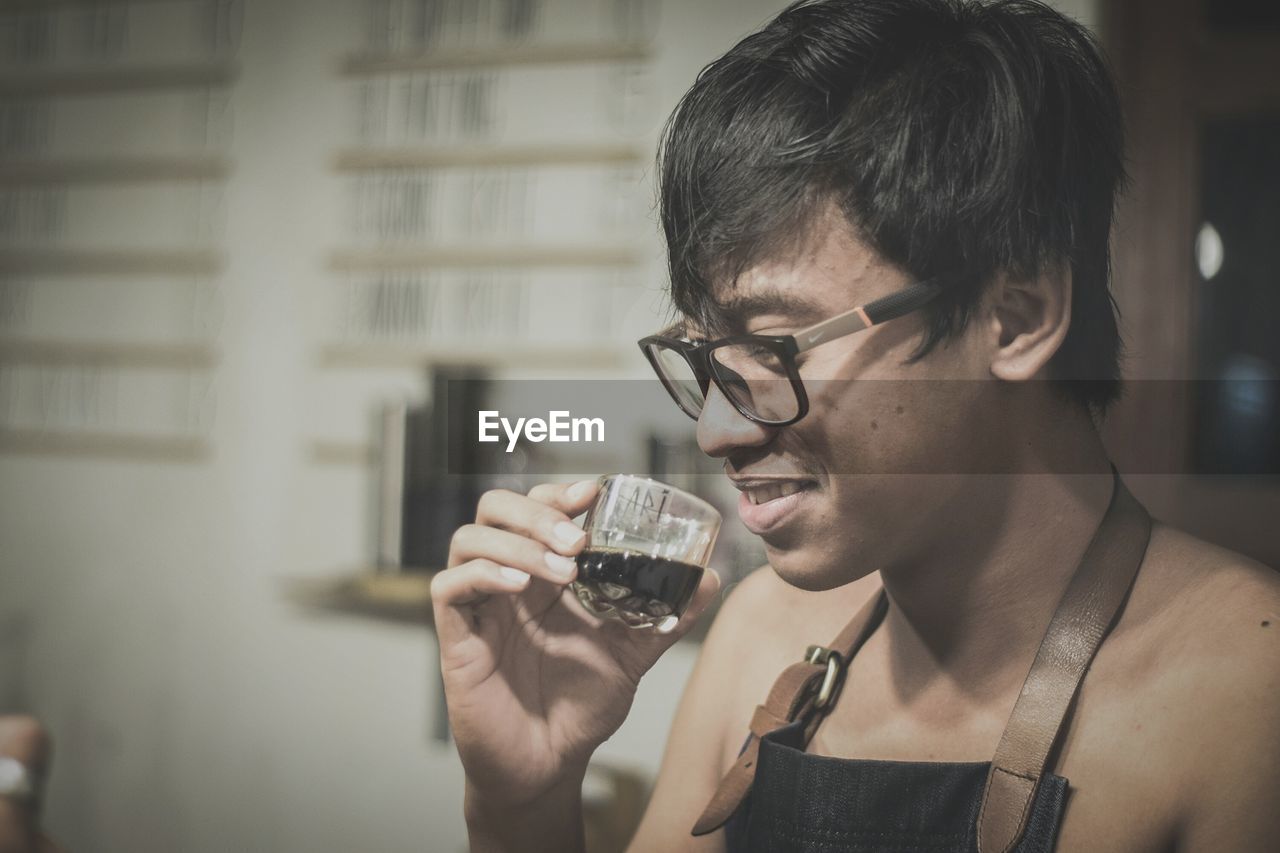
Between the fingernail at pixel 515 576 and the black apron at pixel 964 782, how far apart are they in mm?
275

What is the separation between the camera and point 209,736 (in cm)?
209

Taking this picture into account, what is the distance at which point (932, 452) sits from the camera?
889mm

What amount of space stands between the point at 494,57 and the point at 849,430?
1.32 m

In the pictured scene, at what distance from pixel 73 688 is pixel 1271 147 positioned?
7.84 ft

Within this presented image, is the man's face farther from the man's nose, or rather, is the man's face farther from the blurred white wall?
the blurred white wall

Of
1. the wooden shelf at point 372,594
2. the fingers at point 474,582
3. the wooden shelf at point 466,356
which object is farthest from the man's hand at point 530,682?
the wooden shelf at point 466,356

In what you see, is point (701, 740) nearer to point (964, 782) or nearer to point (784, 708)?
point (784, 708)

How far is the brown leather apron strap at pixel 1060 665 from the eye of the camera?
779 millimetres

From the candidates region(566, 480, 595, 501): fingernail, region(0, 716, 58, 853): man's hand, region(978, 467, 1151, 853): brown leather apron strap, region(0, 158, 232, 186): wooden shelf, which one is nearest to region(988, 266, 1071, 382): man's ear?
region(978, 467, 1151, 853): brown leather apron strap

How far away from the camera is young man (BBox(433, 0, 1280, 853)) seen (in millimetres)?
797

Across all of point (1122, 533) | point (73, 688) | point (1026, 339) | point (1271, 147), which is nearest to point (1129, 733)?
point (1122, 533)

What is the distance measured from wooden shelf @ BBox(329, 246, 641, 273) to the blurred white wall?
0.08 meters

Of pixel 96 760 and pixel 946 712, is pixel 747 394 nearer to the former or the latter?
Answer: pixel 946 712

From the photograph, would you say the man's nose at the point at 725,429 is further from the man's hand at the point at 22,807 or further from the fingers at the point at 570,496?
the man's hand at the point at 22,807
